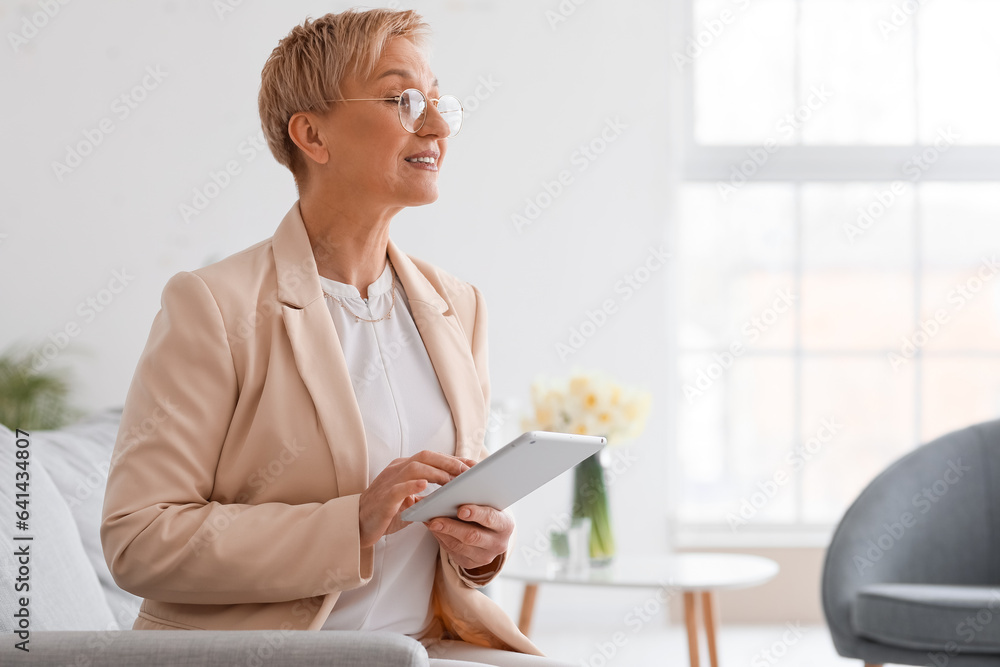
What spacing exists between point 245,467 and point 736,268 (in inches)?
117

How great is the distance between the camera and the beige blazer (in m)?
1.10

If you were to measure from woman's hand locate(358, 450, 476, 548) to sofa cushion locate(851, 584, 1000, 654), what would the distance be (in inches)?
63.2

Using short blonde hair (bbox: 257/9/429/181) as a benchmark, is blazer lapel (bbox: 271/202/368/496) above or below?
below

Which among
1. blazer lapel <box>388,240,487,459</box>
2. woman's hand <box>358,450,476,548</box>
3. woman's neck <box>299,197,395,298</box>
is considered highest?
woman's neck <box>299,197,395,298</box>

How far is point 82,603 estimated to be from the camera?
1.49 meters

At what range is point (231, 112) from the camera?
134 inches

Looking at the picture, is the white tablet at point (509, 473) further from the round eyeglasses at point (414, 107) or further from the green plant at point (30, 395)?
the green plant at point (30, 395)

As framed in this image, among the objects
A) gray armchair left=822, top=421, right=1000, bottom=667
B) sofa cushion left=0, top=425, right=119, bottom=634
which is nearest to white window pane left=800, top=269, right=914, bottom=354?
gray armchair left=822, top=421, right=1000, bottom=667

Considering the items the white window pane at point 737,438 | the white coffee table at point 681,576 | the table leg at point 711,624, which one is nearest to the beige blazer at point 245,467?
the white coffee table at point 681,576

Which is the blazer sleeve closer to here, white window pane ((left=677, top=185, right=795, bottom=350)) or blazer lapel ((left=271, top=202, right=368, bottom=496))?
blazer lapel ((left=271, top=202, right=368, bottom=496))

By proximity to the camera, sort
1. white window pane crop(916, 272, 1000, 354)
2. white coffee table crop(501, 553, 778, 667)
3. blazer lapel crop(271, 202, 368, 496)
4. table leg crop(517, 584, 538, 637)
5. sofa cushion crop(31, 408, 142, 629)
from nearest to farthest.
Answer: blazer lapel crop(271, 202, 368, 496)
sofa cushion crop(31, 408, 142, 629)
white coffee table crop(501, 553, 778, 667)
table leg crop(517, 584, 538, 637)
white window pane crop(916, 272, 1000, 354)

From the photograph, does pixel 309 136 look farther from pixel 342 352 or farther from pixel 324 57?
pixel 342 352

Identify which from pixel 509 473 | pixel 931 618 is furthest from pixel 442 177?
pixel 509 473

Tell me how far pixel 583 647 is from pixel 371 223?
2469 millimetres
